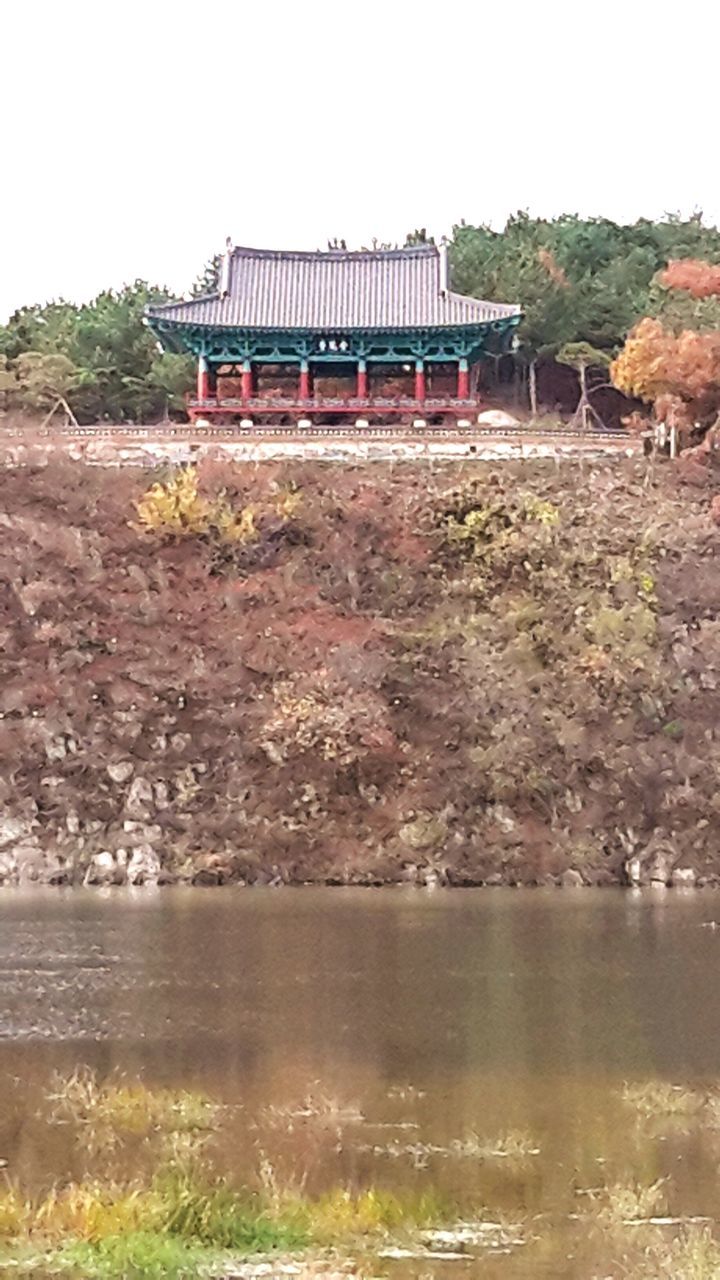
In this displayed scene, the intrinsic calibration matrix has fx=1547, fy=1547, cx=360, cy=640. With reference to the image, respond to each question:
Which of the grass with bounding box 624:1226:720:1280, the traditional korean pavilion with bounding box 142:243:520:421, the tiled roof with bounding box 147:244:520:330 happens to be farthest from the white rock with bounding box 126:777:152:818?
the grass with bounding box 624:1226:720:1280

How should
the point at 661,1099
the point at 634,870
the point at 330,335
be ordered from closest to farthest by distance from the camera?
the point at 661,1099 < the point at 634,870 < the point at 330,335

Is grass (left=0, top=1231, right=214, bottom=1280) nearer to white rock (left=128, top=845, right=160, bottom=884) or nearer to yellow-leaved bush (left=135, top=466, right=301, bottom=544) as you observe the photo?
white rock (left=128, top=845, right=160, bottom=884)

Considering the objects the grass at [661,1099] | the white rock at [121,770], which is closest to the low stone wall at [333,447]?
the white rock at [121,770]

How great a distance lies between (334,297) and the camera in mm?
62625

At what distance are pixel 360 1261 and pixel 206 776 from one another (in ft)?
110

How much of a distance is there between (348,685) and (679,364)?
19947 mm

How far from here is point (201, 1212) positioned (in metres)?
11.2

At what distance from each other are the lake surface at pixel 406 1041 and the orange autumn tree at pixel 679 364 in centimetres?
2801

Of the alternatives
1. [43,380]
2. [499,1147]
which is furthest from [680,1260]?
[43,380]

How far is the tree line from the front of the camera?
68.4m

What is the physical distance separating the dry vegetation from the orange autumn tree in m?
6.03

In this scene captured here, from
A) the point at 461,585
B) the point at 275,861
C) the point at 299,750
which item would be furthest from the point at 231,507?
the point at 275,861

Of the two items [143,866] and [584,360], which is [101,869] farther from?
[584,360]

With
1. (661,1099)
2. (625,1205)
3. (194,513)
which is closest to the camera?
(625,1205)
